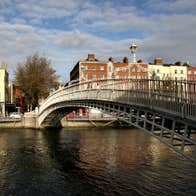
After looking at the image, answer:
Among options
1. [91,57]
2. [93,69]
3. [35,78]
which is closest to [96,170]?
[35,78]

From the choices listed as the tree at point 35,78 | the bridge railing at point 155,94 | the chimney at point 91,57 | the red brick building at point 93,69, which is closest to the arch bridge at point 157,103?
the bridge railing at point 155,94

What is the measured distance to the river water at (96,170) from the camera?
15.5 meters

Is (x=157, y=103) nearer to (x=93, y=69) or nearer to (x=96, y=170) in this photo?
(x=96, y=170)

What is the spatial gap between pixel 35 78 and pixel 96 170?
128 feet

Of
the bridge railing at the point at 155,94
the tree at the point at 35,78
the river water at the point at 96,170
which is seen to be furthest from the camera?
the tree at the point at 35,78

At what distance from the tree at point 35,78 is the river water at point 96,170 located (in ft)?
89.0

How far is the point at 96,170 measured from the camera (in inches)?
766

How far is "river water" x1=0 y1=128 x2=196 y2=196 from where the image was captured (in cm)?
1552

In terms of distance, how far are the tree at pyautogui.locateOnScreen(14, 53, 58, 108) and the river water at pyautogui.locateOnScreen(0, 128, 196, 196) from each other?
27120 millimetres

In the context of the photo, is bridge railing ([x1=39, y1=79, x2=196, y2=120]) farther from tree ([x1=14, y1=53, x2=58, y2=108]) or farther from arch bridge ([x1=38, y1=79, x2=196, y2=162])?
tree ([x1=14, y1=53, x2=58, y2=108])

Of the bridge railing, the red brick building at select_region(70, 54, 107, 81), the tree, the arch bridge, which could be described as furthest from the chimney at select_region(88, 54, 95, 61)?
the bridge railing

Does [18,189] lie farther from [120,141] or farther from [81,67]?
[81,67]

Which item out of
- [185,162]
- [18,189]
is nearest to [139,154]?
[185,162]

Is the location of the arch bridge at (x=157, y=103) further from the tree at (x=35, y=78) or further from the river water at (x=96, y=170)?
the tree at (x=35, y=78)
